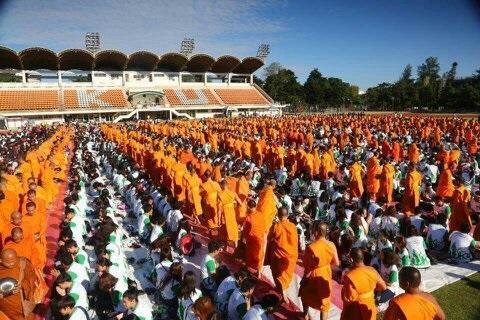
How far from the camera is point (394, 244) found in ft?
19.7

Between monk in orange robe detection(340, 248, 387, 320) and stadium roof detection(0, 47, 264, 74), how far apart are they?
1877 inches

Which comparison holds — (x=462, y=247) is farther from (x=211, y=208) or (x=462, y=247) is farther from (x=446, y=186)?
(x=211, y=208)

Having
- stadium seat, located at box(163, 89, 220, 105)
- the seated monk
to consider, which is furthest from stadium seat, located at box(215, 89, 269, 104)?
the seated monk

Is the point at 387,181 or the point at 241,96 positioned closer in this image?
the point at 387,181

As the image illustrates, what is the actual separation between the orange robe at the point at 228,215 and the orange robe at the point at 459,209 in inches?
171

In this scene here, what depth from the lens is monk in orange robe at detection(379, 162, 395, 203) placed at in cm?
997

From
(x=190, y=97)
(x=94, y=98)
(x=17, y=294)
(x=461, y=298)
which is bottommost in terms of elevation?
(x=461, y=298)

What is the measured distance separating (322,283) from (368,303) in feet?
2.45

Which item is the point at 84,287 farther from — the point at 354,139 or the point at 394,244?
the point at 354,139

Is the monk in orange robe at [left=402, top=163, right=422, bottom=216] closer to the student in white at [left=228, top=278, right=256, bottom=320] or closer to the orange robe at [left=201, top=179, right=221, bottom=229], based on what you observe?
the orange robe at [left=201, top=179, right=221, bottom=229]

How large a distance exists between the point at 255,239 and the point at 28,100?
4569 centimetres

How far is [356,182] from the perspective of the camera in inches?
405

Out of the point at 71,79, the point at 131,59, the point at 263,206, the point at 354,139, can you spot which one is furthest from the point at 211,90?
the point at 263,206

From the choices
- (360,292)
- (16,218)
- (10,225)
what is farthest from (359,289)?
(10,225)
